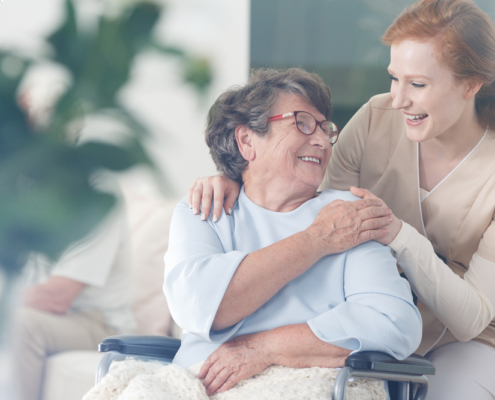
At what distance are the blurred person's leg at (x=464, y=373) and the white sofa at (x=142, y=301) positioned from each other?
163 cm

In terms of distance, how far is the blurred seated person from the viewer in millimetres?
2975

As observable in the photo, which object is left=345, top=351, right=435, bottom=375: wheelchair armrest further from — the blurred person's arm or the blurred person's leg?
the blurred person's arm

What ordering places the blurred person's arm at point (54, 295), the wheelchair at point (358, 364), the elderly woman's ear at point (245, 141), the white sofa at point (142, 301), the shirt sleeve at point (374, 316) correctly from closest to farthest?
the wheelchair at point (358, 364), the shirt sleeve at point (374, 316), the elderly woman's ear at point (245, 141), the white sofa at point (142, 301), the blurred person's arm at point (54, 295)

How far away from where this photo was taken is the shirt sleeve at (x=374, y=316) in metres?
1.14

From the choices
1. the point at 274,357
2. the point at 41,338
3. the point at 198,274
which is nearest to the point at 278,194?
the point at 198,274

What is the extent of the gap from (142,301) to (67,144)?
1189 mm

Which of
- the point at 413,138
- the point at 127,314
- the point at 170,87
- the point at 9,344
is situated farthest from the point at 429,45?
the point at 9,344

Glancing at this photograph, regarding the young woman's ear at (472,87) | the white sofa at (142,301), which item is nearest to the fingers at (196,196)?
the young woman's ear at (472,87)

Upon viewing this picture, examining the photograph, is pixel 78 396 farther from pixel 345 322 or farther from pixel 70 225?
pixel 345 322

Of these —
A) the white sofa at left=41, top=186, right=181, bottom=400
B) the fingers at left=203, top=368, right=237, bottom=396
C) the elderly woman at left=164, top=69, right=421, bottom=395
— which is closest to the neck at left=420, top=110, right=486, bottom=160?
the elderly woman at left=164, top=69, right=421, bottom=395

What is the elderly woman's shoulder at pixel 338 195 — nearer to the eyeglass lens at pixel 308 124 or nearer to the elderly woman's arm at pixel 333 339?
the eyeglass lens at pixel 308 124

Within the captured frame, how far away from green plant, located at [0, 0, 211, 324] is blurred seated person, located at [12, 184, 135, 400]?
17 cm

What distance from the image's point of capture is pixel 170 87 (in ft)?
10.6

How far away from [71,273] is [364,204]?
7.87 ft
